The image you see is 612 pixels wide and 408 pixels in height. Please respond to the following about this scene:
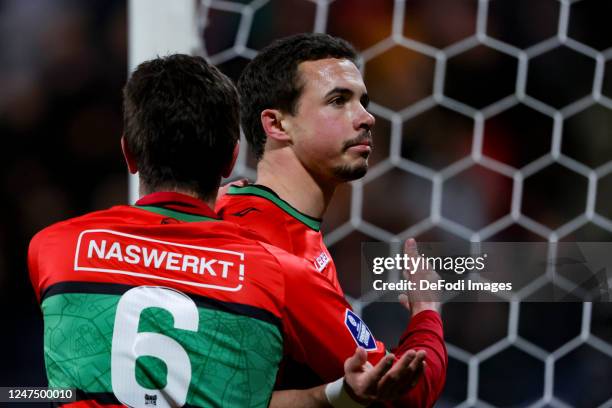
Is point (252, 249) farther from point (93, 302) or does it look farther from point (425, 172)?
point (425, 172)

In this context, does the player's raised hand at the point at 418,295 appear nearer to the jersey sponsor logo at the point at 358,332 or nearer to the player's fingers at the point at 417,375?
the jersey sponsor logo at the point at 358,332

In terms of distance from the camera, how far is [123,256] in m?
1.02

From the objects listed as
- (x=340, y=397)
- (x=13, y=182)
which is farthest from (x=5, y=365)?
(x=340, y=397)

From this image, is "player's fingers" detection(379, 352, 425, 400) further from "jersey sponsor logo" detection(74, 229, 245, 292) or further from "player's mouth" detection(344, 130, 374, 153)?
"player's mouth" detection(344, 130, 374, 153)

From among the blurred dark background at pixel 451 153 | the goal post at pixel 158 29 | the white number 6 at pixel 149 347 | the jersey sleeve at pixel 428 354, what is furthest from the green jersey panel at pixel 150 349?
the blurred dark background at pixel 451 153

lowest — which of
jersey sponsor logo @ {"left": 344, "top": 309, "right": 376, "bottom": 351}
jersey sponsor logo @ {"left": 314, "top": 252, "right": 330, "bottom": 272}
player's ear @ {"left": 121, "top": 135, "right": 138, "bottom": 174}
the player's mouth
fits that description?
jersey sponsor logo @ {"left": 344, "top": 309, "right": 376, "bottom": 351}

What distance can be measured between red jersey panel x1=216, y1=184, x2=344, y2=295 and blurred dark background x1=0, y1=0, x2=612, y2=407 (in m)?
0.65

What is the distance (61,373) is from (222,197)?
18.5 inches

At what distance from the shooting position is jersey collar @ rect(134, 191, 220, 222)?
1.05 meters

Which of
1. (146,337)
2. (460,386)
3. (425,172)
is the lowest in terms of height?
(460,386)

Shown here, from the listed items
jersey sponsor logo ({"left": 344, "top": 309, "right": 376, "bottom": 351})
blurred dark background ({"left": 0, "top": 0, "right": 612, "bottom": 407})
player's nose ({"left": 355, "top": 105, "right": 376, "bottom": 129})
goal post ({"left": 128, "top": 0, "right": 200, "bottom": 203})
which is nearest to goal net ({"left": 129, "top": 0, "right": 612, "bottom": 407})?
blurred dark background ({"left": 0, "top": 0, "right": 612, "bottom": 407})

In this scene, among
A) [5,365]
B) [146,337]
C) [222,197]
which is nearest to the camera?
[146,337]

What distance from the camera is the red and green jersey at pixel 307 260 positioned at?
1115mm

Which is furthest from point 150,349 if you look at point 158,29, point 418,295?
point 158,29
